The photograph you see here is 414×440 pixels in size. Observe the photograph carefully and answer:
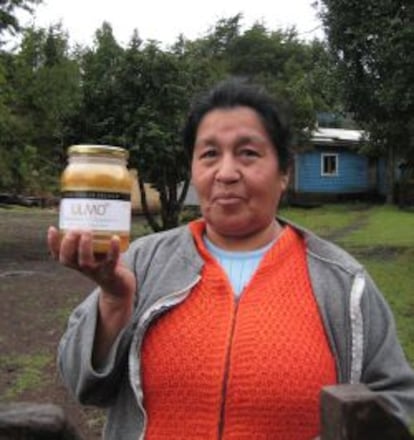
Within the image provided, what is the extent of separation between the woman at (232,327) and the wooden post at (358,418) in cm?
73

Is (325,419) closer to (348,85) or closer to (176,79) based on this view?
(348,85)

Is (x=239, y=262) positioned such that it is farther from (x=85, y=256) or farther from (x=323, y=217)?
(x=323, y=217)

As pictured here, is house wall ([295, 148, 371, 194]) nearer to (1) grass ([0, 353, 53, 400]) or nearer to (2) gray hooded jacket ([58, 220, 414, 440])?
(1) grass ([0, 353, 53, 400])

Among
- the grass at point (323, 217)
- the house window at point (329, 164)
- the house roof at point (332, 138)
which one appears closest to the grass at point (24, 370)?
the grass at point (323, 217)

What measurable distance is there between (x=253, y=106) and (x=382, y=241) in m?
16.6

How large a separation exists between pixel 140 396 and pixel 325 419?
88 cm

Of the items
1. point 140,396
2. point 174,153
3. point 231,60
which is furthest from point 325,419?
point 231,60

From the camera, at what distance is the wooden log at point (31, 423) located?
1.50m

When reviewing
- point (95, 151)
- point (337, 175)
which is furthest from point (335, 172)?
point (95, 151)

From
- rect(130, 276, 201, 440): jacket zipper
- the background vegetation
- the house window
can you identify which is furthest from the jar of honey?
the house window

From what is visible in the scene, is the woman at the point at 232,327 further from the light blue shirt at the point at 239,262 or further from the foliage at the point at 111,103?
the foliage at the point at 111,103

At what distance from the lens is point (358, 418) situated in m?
1.16

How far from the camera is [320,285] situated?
2.11 meters

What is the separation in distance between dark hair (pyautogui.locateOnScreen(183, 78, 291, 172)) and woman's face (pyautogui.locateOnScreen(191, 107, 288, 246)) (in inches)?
0.8
